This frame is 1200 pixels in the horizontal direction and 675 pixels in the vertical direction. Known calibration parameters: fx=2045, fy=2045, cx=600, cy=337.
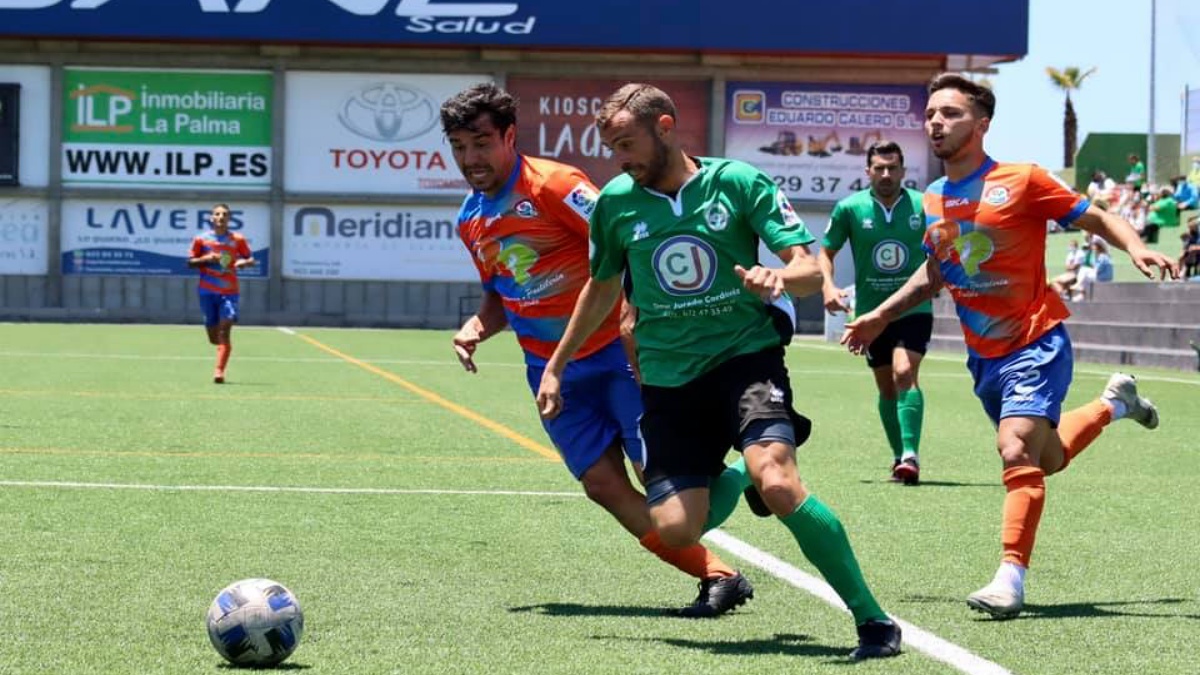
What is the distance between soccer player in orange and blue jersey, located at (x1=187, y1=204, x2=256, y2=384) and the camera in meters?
22.4

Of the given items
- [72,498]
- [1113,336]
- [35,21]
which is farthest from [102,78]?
[72,498]

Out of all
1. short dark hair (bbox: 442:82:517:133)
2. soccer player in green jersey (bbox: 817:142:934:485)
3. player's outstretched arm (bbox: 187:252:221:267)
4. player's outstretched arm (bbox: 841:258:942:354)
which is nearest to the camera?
short dark hair (bbox: 442:82:517:133)

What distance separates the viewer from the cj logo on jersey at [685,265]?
6.55 meters

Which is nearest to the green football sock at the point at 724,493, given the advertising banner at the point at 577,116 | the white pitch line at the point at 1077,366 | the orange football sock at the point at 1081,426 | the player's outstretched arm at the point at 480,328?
the player's outstretched arm at the point at 480,328

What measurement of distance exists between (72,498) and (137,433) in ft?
14.2

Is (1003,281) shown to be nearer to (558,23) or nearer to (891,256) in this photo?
(891,256)

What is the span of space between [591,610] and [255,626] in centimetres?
162

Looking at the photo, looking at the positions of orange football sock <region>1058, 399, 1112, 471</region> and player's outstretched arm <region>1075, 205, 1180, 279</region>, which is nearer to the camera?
player's outstretched arm <region>1075, 205, 1180, 279</region>

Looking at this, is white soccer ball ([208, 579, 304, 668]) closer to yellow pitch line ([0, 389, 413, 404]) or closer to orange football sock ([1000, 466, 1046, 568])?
orange football sock ([1000, 466, 1046, 568])

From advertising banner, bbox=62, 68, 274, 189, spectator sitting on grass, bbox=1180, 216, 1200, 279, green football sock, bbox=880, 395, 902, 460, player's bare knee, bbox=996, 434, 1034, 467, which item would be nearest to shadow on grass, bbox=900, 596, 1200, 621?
player's bare knee, bbox=996, 434, 1034, 467

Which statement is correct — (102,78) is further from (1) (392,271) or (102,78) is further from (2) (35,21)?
(1) (392,271)

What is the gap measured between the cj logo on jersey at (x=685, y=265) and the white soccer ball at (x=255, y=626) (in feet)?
5.21

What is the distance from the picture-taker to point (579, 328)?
6.95 meters

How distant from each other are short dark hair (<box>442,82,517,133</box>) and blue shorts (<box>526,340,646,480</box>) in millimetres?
932
